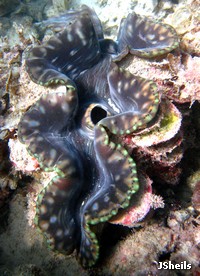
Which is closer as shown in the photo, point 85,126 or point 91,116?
point 85,126

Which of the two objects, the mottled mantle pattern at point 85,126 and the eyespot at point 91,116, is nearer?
the mottled mantle pattern at point 85,126

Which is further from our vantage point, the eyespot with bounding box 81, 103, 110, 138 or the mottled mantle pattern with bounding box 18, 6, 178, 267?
the eyespot with bounding box 81, 103, 110, 138

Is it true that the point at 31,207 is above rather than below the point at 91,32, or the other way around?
below

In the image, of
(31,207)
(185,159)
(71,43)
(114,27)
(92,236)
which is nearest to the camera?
(92,236)

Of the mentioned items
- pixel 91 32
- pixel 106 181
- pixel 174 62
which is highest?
pixel 91 32

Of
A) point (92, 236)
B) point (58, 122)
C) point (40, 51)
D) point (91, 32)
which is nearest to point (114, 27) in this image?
point (91, 32)

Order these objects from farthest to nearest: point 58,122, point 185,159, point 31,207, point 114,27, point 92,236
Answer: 1. point 114,27
2. point 185,159
3. point 31,207
4. point 58,122
5. point 92,236

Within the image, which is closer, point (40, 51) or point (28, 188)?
point (40, 51)

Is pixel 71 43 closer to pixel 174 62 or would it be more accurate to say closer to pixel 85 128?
pixel 85 128
